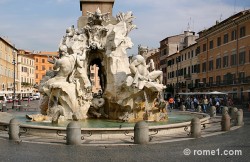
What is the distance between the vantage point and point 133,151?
356 inches

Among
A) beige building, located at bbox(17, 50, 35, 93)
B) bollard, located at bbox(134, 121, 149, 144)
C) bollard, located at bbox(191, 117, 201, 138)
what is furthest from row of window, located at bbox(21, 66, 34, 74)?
bollard, located at bbox(134, 121, 149, 144)

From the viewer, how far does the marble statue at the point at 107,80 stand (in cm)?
1485

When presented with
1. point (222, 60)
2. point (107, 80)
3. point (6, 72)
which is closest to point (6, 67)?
point (6, 72)

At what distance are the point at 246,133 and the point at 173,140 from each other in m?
3.49

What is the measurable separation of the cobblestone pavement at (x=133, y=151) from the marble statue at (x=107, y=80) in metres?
4.47

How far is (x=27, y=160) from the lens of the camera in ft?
26.2

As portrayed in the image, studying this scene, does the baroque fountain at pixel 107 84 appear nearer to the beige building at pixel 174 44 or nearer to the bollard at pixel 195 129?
the bollard at pixel 195 129

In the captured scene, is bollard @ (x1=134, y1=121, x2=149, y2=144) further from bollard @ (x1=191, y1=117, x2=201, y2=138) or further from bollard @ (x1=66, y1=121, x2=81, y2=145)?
bollard @ (x1=191, y1=117, x2=201, y2=138)

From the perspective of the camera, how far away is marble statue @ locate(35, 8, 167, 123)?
14.9 m

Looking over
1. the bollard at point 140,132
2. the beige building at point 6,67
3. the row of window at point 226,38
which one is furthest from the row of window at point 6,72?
the bollard at point 140,132

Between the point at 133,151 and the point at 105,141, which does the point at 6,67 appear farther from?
the point at 133,151

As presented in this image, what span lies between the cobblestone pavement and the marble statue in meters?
4.47

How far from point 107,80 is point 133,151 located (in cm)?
743

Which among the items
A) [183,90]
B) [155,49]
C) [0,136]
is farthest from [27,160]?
[155,49]
